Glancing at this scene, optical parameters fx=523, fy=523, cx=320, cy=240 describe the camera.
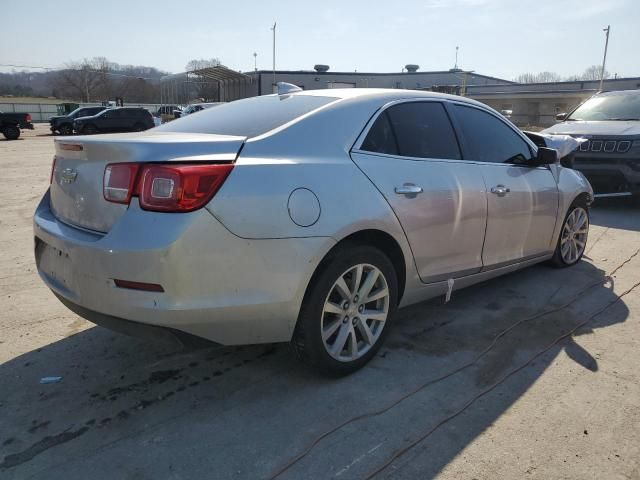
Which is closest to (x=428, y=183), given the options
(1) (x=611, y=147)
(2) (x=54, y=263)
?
(2) (x=54, y=263)

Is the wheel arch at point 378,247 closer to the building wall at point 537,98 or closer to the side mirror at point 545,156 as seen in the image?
the side mirror at point 545,156

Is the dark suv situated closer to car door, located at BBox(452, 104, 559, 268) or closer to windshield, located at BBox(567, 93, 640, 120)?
windshield, located at BBox(567, 93, 640, 120)

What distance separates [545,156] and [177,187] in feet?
10.6

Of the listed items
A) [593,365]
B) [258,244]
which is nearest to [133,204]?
[258,244]

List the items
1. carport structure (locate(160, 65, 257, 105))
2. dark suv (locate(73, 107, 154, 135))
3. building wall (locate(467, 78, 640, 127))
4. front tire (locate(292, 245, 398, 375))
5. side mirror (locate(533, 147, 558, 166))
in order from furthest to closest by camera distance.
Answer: carport structure (locate(160, 65, 257, 105))
building wall (locate(467, 78, 640, 127))
dark suv (locate(73, 107, 154, 135))
side mirror (locate(533, 147, 558, 166))
front tire (locate(292, 245, 398, 375))

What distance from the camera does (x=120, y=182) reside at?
2436 mm

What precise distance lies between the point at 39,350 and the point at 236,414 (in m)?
1.51

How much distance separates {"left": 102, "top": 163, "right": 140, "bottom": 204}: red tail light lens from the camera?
2.40 metres

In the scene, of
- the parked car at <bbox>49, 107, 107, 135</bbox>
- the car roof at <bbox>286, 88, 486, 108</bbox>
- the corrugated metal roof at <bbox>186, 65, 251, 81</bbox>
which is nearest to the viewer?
the car roof at <bbox>286, 88, 486, 108</bbox>

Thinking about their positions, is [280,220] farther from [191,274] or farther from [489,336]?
[489,336]

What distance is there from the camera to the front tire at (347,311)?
9.00 feet

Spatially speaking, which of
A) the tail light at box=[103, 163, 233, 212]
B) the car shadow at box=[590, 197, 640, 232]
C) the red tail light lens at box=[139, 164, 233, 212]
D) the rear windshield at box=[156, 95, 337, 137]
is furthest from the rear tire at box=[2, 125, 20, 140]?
the red tail light lens at box=[139, 164, 233, 212]

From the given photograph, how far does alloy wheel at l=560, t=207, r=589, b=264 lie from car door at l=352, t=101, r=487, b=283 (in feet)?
5.58

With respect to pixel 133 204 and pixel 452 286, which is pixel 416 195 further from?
pixel 133 204
